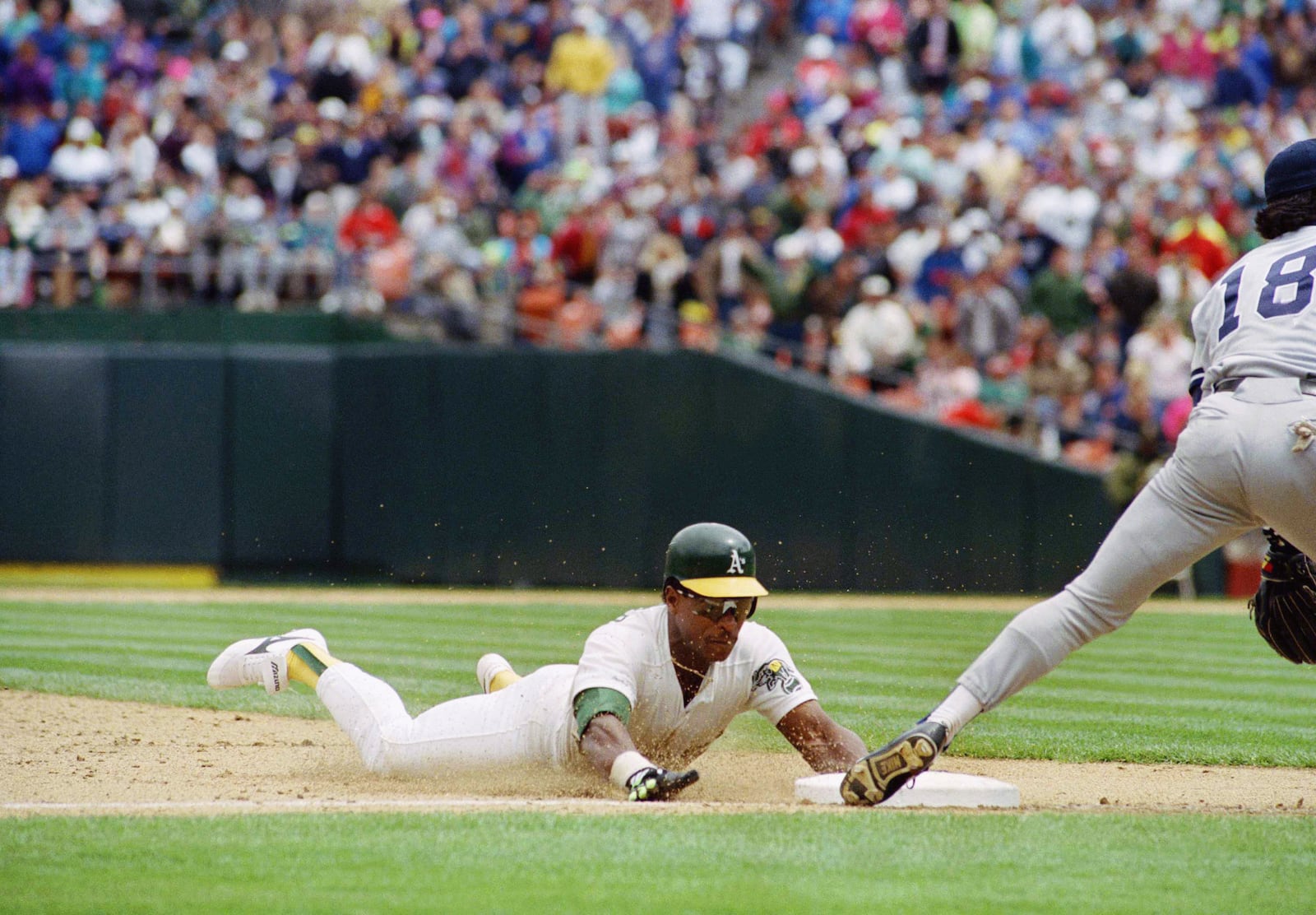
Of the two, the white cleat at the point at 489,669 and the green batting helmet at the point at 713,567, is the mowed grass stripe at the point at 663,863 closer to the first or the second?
the green batting helmet at the point at 713,567

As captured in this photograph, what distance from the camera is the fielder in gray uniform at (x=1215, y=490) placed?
414 cm

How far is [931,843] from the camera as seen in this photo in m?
4.10

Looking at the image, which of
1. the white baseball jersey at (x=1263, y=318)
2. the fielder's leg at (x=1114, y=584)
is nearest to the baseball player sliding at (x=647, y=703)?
the fielder's leg at (x=1114, y=584)

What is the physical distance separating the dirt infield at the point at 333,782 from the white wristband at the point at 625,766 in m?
0.08

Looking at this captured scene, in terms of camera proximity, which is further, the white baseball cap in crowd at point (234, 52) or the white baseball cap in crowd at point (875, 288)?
the white baseball cap in crowd at point (234, 52)

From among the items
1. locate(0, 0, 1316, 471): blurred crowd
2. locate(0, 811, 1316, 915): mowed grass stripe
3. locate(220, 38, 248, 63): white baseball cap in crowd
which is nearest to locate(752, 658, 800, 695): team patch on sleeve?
locate(0, 811, 1316, 915): mowed grass stripe

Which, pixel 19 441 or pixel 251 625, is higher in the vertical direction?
pixel 19 441

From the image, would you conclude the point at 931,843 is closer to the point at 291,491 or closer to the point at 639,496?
the point at 639,496

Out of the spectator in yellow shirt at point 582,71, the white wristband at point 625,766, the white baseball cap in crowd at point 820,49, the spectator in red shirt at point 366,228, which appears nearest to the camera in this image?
the white wristband at point 625,766

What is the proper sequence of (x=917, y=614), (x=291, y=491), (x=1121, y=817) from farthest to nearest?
(x=291, y=491), (x=917, y=614), (x=1121, y=817)

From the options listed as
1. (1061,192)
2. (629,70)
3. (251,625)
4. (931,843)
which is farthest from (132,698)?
(629,70)

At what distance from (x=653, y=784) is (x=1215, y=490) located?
1626 mm

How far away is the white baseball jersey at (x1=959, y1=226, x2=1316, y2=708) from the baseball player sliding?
80 cm

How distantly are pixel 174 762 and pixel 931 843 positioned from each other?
2949mm
